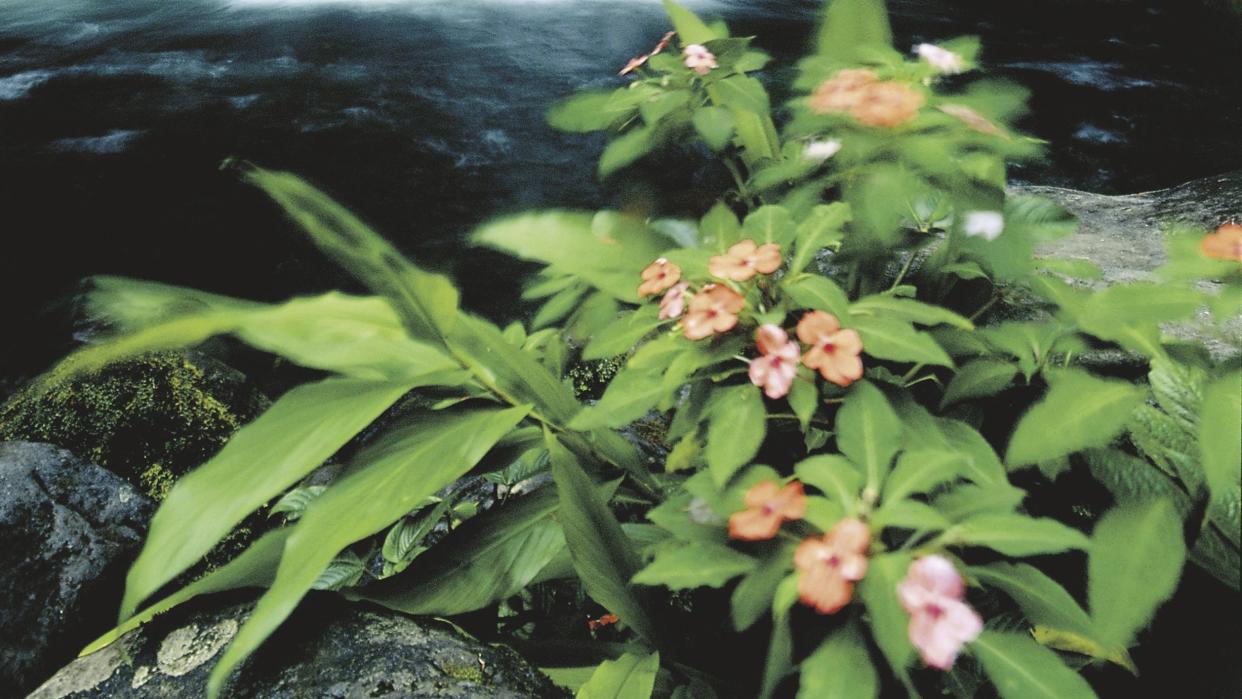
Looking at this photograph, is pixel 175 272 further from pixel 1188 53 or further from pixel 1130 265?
pixel 1188 53

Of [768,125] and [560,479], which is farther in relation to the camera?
[768,125]

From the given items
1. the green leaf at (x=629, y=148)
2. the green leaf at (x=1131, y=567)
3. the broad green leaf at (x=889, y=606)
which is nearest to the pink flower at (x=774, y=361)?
the broad green leaf at (x=889, y=606)

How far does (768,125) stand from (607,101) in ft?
1.38

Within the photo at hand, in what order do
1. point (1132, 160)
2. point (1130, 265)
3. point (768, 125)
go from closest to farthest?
point (768, 125) → point (1130, 265) → point (1132, 160)

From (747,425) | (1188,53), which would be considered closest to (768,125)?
(747,425)

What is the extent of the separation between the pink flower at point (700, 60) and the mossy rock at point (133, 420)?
5.04 ft

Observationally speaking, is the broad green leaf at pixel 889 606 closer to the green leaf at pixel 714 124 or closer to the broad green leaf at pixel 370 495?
the broad green leaf at pixel 370 495

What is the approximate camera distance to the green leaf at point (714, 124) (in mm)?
1061

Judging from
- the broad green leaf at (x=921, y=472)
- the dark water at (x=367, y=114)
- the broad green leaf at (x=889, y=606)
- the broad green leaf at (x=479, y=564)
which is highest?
the broad green leaf at (x=921, y=472)

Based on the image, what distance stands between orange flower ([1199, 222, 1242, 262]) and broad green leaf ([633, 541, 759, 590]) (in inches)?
24.2

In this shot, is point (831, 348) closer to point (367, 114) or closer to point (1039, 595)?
point (1039, 595)

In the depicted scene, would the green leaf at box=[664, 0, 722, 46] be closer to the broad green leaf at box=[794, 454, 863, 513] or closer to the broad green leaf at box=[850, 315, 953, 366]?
the broad green leaf at box=[850, 315, 953, 366]

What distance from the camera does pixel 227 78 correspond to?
6086 mm

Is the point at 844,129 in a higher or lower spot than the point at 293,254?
higher
